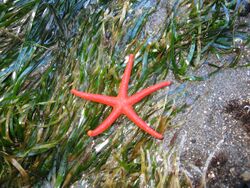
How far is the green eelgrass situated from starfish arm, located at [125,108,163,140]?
0.89 feet

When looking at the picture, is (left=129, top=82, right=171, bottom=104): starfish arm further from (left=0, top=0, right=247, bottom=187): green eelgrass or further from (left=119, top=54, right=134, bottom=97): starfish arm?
(left=0, top=0, right=247, bottom=187): green eelgrass

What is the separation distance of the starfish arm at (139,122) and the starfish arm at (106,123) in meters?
0.10

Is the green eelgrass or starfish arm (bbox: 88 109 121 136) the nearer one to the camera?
starfish arm (bbox: 88 109 121 136)

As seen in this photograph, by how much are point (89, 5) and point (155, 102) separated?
4.24ft

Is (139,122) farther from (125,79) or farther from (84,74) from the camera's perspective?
(84,74)

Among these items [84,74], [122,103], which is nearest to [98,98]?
[122,103]

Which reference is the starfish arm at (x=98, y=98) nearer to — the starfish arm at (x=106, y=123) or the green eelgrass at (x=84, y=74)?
the starfish arm at (x=106, y=123)

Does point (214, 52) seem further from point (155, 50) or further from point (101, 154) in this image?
point (101, 154)

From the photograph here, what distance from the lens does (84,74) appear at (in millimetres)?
4121

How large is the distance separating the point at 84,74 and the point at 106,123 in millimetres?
622

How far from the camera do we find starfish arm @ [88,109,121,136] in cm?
378

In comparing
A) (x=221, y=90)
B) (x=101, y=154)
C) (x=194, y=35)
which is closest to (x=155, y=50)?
(x=194, y=35)

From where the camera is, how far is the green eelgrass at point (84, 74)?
3.95 metres

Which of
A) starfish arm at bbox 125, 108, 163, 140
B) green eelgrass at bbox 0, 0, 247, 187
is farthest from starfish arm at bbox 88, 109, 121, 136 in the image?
green eelgrass at bbox 0, 0, 247, 187
